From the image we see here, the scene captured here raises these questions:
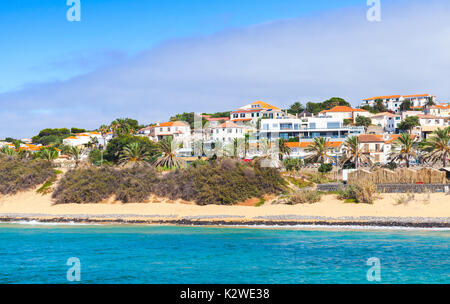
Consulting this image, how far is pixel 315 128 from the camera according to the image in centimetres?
9762

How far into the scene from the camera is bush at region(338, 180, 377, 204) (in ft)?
138

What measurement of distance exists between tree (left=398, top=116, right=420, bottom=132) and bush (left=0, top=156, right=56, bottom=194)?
294 ft

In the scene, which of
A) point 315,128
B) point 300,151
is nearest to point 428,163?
point 300,151

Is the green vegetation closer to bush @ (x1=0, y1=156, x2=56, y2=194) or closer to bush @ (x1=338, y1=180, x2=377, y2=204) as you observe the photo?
bush @ (x1=0, y1=156, x2=56, y2=194)

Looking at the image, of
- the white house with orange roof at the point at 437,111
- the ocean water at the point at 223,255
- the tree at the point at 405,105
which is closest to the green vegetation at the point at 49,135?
the ocean water at the point at 223,255

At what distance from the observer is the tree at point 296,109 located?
511ft

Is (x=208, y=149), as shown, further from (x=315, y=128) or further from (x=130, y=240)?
(x=130, y=240)

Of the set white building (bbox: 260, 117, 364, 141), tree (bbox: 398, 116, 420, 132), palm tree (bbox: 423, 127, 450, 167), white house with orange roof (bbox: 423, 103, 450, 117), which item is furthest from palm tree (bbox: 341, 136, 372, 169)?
white house with orange roof (bbox: 423, 103, 450, 117)

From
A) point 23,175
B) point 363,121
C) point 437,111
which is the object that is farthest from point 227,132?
point 437,111

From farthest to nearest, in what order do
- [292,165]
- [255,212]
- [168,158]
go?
[292,165] < [168,158] < [255,212]

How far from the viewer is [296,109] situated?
156 m

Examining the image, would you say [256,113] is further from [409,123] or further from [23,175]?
[23,175]

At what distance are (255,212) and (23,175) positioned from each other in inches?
1078
